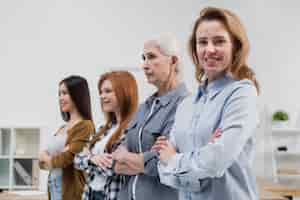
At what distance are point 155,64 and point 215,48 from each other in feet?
1.90

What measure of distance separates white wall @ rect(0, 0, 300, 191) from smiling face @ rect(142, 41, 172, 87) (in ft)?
10.9

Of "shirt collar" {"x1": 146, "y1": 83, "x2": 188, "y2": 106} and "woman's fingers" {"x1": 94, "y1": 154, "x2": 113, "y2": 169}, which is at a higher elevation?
"shirt collar" {"x1": 146, "y1": 83, "x2": 188, "y2": 106}

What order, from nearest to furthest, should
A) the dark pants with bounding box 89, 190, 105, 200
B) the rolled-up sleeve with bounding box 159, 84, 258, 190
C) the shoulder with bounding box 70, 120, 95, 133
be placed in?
the rolled-up sleeve with bounding box 159, 84, 258, 190 < the dark pants with bounding box 89, 190, 105, 200 < the shoulder with bounding box 70, 120, 95, 133

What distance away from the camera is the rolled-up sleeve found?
1225 millimetres

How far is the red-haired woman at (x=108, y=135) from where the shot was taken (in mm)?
2090

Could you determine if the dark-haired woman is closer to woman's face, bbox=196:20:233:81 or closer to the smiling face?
the smiling face

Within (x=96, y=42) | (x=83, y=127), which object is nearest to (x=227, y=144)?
(x=83, y=127)

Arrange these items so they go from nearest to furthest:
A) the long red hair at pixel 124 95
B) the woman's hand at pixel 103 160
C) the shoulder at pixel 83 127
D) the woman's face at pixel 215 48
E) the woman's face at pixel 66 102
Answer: the woman's face at pixel 215 48
the woman's hand at pixel 103 160
the long red hair at pixel 124 95
the shoulder at pixel 83 127
the woman's face at pixel 66 102

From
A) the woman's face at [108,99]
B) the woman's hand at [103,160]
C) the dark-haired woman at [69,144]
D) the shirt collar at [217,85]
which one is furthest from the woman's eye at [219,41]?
the dark-haired woman at [69,144]

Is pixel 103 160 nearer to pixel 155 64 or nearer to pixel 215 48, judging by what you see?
pixel 155 64

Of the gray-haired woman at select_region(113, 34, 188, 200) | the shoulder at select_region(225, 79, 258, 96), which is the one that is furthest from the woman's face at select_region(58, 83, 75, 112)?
the shoulder at select_region(225, 79, 258, 96)

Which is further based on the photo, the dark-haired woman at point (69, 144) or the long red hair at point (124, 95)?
the dark-haired woman at point (69, 144)

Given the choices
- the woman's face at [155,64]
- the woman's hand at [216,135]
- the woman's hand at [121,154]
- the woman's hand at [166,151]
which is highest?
the woman's face at [155,64]

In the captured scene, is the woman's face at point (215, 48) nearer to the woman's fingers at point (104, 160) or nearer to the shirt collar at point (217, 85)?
the shirt collar at point (217, 85)
